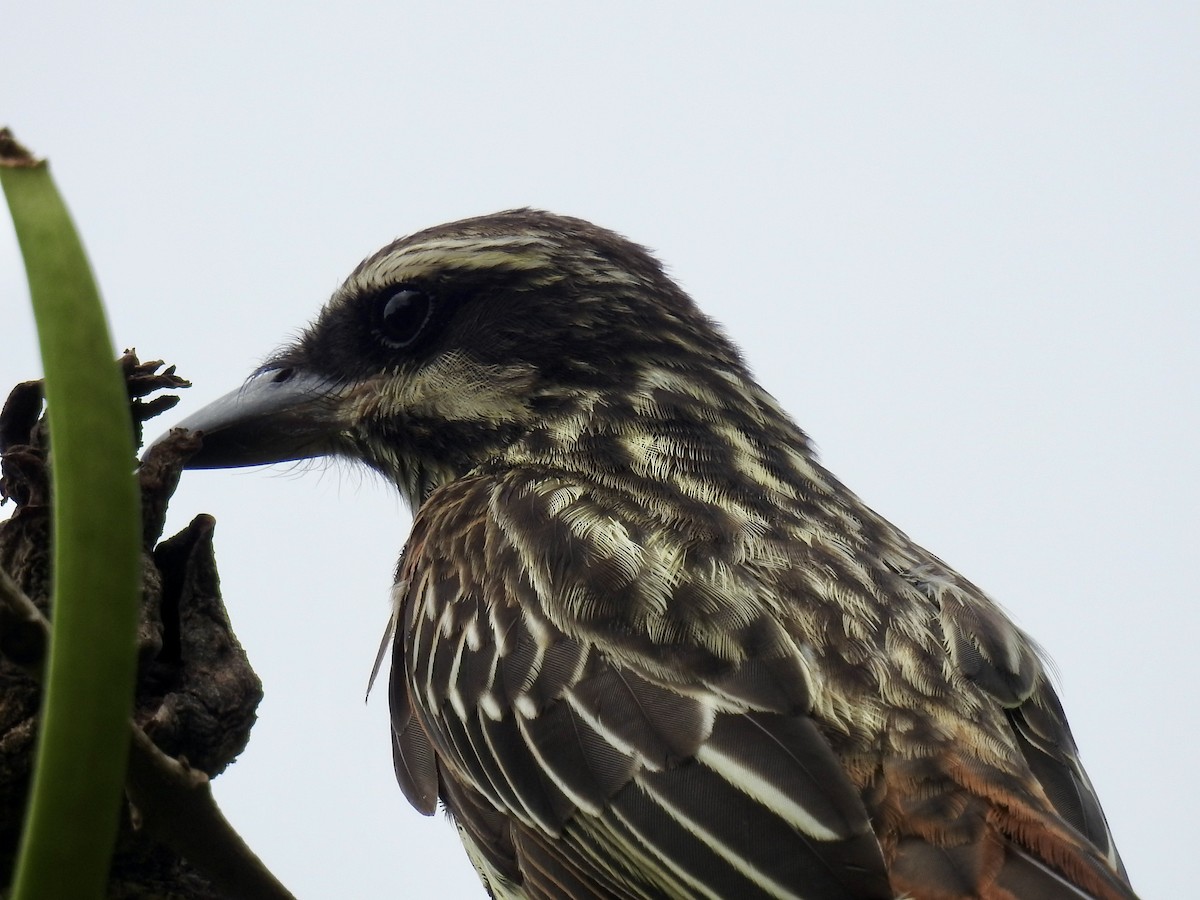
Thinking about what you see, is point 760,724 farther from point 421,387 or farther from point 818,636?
point 421,387

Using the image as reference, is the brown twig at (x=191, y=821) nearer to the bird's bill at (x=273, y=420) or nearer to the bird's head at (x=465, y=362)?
the bird's head at (x=465, y=362)

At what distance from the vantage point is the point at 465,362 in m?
4.96

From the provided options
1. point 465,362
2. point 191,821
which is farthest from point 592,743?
point 465,362

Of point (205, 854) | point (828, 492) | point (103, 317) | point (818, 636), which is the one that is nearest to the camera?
point (103, 317)

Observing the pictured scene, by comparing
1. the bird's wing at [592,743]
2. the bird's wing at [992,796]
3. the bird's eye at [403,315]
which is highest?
the bird's eye at [403,315]

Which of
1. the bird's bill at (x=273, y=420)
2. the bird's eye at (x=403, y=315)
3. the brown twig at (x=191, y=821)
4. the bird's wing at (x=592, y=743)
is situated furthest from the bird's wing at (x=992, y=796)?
the bird's bill at (x=273, y=420)

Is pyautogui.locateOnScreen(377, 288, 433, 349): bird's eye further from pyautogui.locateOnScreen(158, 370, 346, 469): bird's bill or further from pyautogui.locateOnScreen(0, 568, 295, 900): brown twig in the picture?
pyautogui.locateOnScreen(0, 568, 295, 900): brown twig

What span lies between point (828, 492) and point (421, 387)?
1.48 m

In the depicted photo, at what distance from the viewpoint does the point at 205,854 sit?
2.04 m

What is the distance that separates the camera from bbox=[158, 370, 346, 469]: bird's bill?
16.1 feet

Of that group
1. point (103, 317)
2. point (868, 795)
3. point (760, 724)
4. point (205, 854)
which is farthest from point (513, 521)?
point (103, 317)

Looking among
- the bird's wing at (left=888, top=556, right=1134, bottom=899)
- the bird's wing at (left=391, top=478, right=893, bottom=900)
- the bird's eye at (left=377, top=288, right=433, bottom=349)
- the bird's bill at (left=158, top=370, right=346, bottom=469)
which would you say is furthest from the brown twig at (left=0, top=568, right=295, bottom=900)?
the bird's eye at (left=377, top=288, right=433, bottom=349)

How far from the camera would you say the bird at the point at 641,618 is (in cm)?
312

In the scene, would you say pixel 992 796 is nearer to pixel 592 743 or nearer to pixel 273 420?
pixel 592 743
